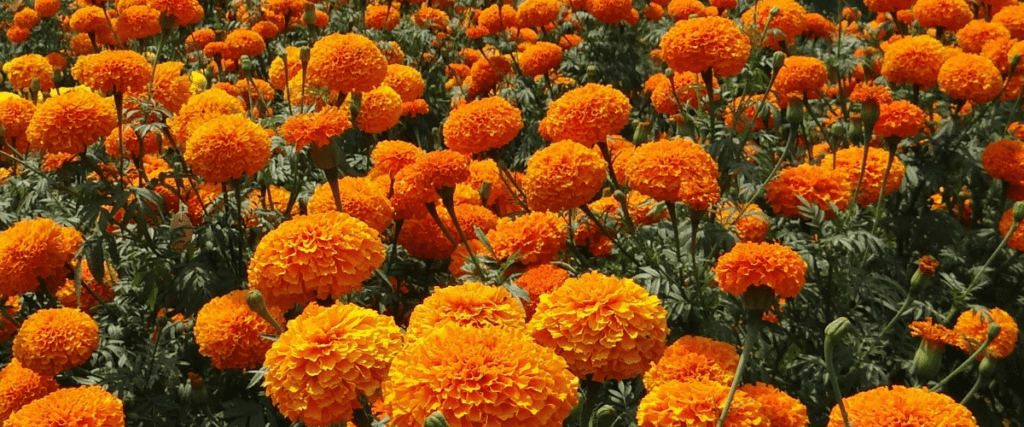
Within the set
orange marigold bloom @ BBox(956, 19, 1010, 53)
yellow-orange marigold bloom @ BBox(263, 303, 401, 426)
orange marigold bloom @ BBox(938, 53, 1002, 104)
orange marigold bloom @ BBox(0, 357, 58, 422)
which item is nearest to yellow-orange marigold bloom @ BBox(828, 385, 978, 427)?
yellow-orange marigold bloom @ BBox(263, 303, 401, 426)

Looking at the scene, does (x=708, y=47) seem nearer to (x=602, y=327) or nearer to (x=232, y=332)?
(x=602, y=327)

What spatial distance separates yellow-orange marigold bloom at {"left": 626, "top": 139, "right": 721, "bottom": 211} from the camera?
2205mm

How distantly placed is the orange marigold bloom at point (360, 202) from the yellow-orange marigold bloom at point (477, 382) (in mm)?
1255

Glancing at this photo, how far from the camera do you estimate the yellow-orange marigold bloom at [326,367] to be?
1.37 m

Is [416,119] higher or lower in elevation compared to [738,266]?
lower

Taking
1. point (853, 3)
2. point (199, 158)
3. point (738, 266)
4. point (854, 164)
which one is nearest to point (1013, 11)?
point (854, 164)

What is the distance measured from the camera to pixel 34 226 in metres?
2.56

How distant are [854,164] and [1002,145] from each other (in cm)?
66

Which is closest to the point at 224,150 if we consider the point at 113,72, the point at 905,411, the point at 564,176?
the point at 113,72

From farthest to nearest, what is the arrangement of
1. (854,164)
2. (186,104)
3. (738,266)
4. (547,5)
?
(547,5)
(186,104)
(854,164)
(738,266)

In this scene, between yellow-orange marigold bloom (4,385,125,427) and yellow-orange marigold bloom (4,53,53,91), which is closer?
yellow-orange marigold bloom (4,385,125,427)

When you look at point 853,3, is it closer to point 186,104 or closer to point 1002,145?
point 1002,145

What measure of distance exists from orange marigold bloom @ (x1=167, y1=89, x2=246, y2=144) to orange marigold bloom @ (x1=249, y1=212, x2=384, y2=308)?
1.17 metres

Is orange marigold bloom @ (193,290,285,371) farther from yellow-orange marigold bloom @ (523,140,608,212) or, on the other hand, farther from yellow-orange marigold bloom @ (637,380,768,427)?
yellow-orange marigold bloom @ (637,380,768,427)
